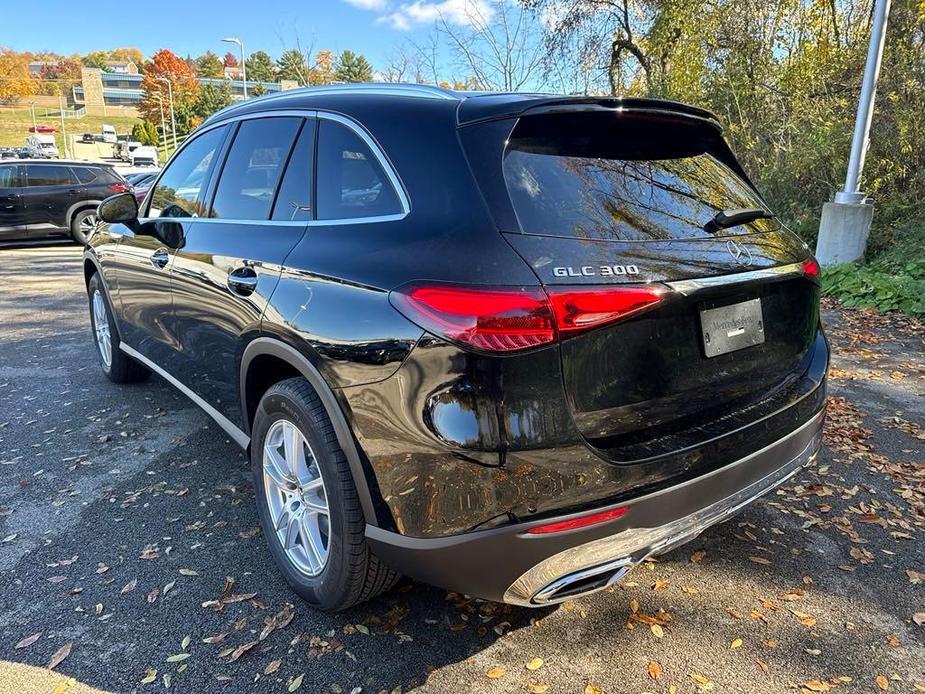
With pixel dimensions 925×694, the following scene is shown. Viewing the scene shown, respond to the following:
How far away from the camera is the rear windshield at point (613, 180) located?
6.39ft

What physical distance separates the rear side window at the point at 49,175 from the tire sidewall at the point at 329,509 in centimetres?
1304

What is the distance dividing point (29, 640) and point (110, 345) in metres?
2.90

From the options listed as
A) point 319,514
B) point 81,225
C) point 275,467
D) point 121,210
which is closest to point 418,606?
point 319,514

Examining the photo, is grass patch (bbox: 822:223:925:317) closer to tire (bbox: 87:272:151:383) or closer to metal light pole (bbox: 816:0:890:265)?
metal light pole (bbox: 816:0:890:265)

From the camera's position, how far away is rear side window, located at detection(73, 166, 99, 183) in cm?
1338

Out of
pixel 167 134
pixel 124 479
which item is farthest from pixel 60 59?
pixel 124 479

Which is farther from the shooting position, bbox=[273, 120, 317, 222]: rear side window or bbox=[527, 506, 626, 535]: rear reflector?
bbox=[273, 120, 317, 222]: rear side window

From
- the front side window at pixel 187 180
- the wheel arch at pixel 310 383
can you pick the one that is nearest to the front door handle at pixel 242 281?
the wheel arch at pixel 310 383

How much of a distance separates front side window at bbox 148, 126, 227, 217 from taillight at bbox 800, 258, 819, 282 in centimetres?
272

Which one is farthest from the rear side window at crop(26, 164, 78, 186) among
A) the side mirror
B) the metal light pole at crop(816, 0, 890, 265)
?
the metal light pole at crop(816, 0, 890, 265)

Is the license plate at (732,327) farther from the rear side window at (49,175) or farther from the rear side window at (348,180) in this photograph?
the rear side window at (49,175)

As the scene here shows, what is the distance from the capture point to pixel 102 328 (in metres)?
5.01

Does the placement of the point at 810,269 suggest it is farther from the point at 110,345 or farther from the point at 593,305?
the point at 110,345

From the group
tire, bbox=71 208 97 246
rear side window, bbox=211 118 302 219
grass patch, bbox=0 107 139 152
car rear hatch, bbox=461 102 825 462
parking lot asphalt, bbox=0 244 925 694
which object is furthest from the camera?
grass patch, bbox=0 107 139 152
